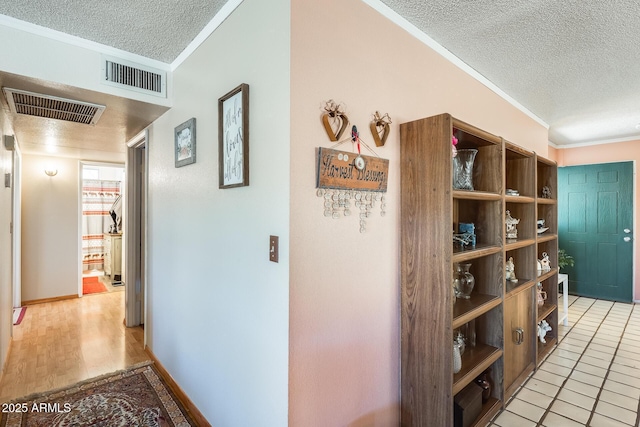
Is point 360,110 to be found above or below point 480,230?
above

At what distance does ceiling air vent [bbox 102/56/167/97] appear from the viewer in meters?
1.94

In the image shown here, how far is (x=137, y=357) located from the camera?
2.65m

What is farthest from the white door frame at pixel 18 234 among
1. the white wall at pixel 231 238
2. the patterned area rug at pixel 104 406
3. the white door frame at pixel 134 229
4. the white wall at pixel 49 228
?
the white wall at pixel 231 238

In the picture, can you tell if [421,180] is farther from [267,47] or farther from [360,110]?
[267,47]

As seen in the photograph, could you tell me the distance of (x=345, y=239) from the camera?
140cm

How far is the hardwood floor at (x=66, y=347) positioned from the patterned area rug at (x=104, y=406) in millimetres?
165

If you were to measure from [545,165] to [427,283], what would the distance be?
223 cm

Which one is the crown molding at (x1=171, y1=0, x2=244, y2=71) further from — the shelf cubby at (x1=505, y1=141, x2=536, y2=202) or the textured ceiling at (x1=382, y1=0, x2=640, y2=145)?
the shelf cubby at (x1=505, y1=141, x2=536, y2=202)

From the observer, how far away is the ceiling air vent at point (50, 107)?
1.96 metres

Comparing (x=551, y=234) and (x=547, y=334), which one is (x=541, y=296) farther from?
(x=551, y=234)

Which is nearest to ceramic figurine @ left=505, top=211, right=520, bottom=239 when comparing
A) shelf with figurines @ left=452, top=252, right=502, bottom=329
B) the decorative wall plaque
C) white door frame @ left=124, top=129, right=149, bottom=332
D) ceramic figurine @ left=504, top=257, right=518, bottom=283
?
ceramic figurine @ left=504, top=257, right=518, bottom=283

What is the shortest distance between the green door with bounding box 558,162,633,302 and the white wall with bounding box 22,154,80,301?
696cm

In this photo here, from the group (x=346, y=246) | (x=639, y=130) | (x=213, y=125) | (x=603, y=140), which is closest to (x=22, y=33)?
(x=213, y=125)

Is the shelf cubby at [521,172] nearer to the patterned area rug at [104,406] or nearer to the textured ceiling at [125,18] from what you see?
the textured ceiling at [125,18]
